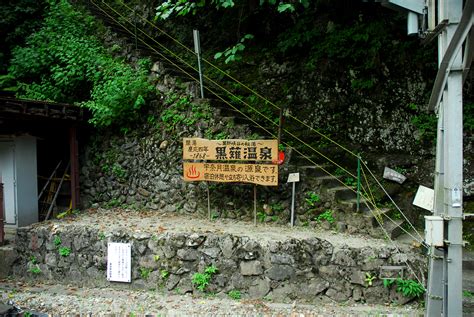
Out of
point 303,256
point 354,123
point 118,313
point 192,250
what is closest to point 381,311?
point 303,256

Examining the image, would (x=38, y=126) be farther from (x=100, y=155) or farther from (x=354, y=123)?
(x=354, y=123)

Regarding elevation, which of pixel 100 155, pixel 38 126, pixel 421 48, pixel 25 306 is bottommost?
pixel 25 306

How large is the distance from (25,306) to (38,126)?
4467mm

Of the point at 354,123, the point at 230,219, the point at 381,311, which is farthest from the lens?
the point at 354,123

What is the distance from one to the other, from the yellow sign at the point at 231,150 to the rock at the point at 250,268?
1800 millimetres

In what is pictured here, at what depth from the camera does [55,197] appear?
29.7 ft

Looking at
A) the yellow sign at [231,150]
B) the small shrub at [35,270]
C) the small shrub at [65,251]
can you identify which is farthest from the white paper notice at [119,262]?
the yellow sign at [231,150]

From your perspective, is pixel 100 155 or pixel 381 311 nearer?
pixel 381 311

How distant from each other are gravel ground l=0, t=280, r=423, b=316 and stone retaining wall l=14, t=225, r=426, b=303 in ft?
0.51

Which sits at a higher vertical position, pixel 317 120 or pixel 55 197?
pixel 317 120

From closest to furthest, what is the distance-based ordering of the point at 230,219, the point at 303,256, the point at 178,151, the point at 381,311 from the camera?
the point at 381,311, the point at 303,256, the point at 230,219, the point at 178,151

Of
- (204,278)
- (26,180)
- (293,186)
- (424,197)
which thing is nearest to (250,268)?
(204,278)

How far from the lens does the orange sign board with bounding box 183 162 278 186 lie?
22.5 feet

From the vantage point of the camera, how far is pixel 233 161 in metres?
7.34
